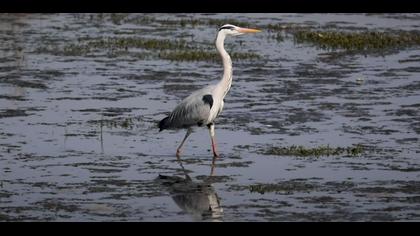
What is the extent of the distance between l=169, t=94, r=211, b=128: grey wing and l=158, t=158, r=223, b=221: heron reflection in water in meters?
1.10

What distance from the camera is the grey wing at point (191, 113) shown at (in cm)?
1370

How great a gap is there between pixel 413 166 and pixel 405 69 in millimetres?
6978

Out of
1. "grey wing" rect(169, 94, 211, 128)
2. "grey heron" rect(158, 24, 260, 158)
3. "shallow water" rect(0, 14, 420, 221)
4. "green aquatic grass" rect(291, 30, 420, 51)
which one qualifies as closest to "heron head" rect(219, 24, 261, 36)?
"grey heron" rect(158, 24, 260, 158)

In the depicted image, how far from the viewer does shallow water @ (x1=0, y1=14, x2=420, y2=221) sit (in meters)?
10.9

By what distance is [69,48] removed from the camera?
21953mm

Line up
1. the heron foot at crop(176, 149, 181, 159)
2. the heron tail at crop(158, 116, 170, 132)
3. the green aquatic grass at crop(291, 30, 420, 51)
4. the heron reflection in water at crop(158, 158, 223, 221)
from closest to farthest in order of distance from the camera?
1. the heron reflection in water at crop(158, 158, 223, 221)
2. the heron foot at crop(176, 149, 181, 159)
3. the heron tail at crop(158, 116, 170, 132)
4. the green aquatic grass at crop(291, 30, 420, 51)

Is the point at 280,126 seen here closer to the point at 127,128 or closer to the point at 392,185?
the point at 127,128

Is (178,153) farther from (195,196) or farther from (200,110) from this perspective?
(195,196)

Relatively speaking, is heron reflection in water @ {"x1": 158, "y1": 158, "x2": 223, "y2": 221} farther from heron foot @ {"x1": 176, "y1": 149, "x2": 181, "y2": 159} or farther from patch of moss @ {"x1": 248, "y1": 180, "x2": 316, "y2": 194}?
heron foot @ {"x1": 176, "y1": 149, "x2": 181, "y2": 159}

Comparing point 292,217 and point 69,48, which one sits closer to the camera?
point 292,217

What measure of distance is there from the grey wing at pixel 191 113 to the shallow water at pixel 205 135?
0.37 m

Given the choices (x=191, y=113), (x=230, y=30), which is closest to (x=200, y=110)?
(x=191, y=113)
